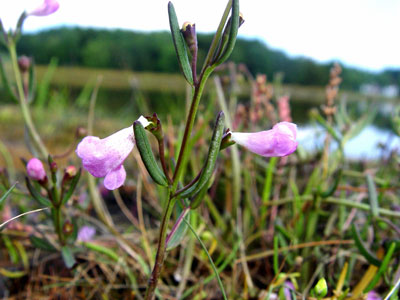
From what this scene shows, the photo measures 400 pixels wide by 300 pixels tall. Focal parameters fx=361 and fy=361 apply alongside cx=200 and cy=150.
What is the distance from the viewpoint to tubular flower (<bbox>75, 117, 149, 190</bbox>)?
393mm

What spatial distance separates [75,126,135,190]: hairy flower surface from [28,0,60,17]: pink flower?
0.37 meters

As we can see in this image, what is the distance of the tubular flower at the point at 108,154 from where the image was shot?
393mm

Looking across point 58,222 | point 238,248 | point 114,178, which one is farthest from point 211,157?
point 238,248

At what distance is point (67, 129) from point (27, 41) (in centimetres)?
2133

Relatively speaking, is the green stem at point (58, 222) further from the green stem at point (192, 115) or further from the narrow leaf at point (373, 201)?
the narrow leaf at point (373, 201)

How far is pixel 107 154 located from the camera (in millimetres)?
404

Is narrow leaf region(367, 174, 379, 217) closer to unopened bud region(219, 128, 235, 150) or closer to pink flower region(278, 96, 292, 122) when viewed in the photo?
pink flower region(278, 96, 292, 122)

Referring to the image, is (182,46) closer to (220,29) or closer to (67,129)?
(220,29)

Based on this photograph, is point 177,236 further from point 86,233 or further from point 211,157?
point 86,233

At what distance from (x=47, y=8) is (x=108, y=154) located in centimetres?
41

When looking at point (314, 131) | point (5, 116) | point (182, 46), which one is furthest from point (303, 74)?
point (182, 46)

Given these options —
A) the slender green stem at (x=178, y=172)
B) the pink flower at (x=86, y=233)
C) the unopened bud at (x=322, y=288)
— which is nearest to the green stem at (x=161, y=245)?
the slender green stem at (x=178, y=172)

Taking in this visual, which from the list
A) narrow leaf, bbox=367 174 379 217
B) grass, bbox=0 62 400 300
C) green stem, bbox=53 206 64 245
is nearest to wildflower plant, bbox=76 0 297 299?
grass, bbox=0 62 400 300

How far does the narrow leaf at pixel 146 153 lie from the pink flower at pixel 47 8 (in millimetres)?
394
